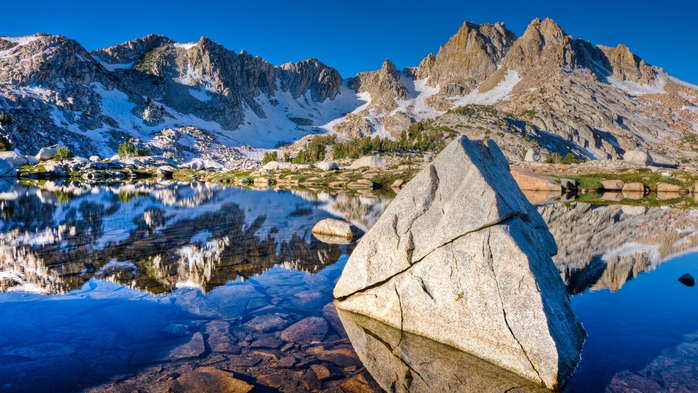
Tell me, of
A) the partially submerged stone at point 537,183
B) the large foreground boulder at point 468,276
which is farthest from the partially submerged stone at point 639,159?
the large foreground boulder at point 468,276

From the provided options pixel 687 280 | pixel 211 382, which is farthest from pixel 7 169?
pixel 687 280

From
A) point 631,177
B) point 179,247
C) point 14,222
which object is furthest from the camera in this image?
point 631,177

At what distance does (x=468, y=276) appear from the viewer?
24.4ft

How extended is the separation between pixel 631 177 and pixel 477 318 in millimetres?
74531

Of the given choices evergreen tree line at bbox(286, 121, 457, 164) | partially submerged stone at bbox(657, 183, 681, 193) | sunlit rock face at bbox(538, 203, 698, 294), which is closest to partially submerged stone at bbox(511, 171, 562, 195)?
partially submerged stone at bbox(657, 183, 681, 193)

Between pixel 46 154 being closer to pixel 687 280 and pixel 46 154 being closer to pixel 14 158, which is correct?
pixel 14 158

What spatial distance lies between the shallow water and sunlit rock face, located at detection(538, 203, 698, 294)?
12cm

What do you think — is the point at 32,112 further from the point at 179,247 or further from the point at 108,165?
the point at 179,247

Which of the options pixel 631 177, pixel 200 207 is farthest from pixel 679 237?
pixel 631 177

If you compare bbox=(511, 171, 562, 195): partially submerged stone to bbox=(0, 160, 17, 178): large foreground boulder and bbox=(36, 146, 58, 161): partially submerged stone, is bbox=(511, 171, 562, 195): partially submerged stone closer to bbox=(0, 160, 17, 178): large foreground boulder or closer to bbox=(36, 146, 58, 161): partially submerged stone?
bbox=(0, 160, 17, 178): large foreground boulder

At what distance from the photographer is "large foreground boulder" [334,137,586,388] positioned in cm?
664

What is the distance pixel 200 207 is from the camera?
33.7 metres

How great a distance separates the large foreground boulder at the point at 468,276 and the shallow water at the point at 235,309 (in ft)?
1.63

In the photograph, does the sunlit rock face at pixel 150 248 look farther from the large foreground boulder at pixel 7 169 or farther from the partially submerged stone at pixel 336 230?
the large foreground boulder at pixel 7 169
